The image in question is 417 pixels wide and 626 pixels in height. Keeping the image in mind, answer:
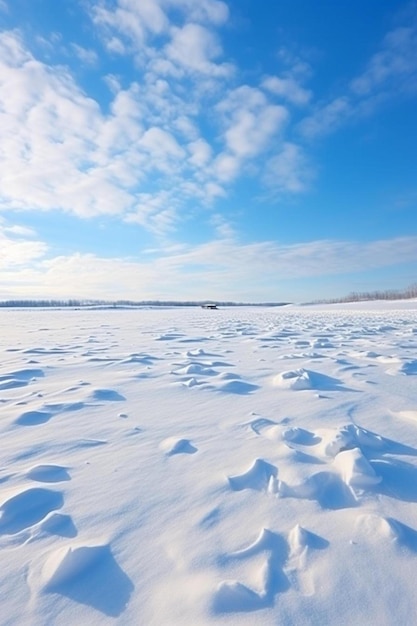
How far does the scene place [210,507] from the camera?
159 centimetres

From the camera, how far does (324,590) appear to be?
44.4 inches

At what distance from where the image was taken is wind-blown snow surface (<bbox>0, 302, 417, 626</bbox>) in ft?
3.64

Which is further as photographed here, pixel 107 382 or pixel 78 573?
pixel 107 382

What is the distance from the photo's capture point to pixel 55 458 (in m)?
2.11

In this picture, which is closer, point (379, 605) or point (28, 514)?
point (379, 605)

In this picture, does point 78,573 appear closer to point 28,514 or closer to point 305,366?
point 28,514

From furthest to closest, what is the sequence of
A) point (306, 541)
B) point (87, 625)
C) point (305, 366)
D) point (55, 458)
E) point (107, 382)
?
point (305, 366) → point (107, 382) → point (55, 458) → point (306, 541) → point (87, 625)

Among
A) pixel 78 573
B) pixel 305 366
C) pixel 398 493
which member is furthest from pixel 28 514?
pixel 305 366

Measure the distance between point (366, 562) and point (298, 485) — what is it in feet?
1.67

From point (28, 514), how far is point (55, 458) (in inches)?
21.7

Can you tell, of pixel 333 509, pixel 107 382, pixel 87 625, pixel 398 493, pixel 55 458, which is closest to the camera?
pixel 87 625

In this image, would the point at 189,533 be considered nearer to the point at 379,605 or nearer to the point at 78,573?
the point at 78,573

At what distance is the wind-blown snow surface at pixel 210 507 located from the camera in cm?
111

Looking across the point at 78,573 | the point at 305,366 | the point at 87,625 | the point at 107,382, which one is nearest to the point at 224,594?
the point at 87,625
